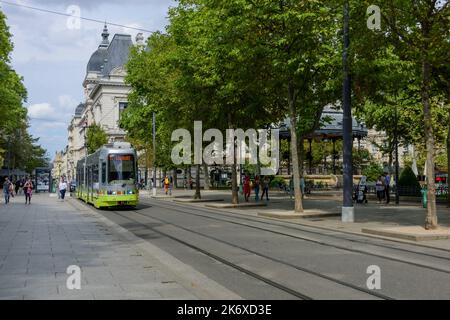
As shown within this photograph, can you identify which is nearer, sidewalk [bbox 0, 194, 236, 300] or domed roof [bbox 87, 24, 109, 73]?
sidewalk [bbox 0, 194, 236, 300]

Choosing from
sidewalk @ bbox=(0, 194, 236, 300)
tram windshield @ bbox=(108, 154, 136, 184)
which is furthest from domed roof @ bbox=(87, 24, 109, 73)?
sidewalk @ bbox=(0, 194, 236, 300)

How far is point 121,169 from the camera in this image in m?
29.1

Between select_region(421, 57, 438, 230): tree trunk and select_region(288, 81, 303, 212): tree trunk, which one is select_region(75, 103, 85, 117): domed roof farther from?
select_region(421, 57, 438, 230): tree trunk

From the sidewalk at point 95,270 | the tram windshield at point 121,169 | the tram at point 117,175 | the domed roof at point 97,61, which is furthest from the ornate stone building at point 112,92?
the sidewalk at point 95,270

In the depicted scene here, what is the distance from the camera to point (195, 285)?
8.24 m

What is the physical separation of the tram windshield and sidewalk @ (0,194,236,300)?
13.0 meters

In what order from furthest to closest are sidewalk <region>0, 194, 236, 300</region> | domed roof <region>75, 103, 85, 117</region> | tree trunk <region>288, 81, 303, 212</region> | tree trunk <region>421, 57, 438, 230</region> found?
domed roof <region>75, 103, 85, 117</region> → tree trunk <region>288, 81, 303, 212</region> → tree trunk <region>421, 57, 438, 230</region> → sidewalk <region>0, 194, 236, 300</region>

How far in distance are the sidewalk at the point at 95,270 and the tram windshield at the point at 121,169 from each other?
13.0 metres

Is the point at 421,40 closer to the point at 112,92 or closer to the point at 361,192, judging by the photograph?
the point at 361,192

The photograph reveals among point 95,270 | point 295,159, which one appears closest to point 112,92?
point 295,159

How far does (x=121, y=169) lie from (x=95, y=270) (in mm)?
19870

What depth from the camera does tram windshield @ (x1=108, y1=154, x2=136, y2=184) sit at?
29.0 m

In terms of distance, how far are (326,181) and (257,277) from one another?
1856 inches
